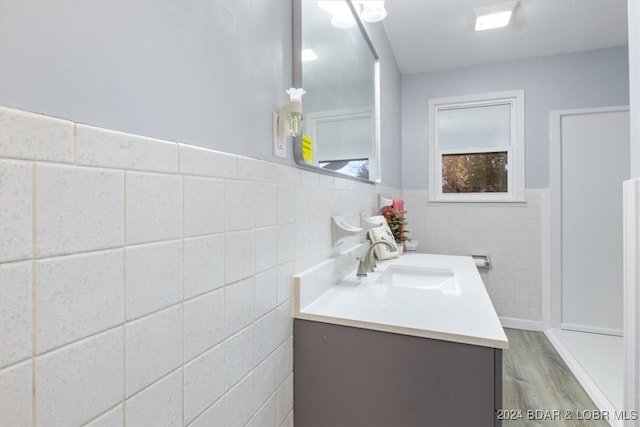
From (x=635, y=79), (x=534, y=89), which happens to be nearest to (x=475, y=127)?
(x=534, y=89)

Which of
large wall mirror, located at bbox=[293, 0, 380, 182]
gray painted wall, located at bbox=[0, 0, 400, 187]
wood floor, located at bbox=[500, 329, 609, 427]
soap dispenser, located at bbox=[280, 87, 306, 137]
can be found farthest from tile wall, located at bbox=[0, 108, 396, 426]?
wood floor, located at bbox=[500, 329, 609, 427]

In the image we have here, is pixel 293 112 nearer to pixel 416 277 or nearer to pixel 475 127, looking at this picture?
pixel 416 277

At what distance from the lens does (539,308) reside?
2.92 metres

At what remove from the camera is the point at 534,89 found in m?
2.93

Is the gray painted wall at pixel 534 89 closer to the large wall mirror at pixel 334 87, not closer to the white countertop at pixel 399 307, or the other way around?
the large wall mirror at pixel 334 87

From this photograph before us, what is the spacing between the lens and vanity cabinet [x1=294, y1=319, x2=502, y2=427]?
89cm

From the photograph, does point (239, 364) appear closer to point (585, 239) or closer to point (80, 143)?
point (80, 143)

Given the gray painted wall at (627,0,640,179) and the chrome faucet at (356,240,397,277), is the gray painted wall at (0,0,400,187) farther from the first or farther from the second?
the gray painted wall at (627,0,640,179)

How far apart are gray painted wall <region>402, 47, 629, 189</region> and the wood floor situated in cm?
148

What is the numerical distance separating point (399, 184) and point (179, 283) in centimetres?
286

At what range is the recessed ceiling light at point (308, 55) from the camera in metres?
1.17

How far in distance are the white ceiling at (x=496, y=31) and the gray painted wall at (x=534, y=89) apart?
3.7 inches

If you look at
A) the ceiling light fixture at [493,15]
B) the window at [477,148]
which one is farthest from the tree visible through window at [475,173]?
the ceiling light fixture at [493,15]

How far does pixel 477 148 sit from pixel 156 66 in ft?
10.3
